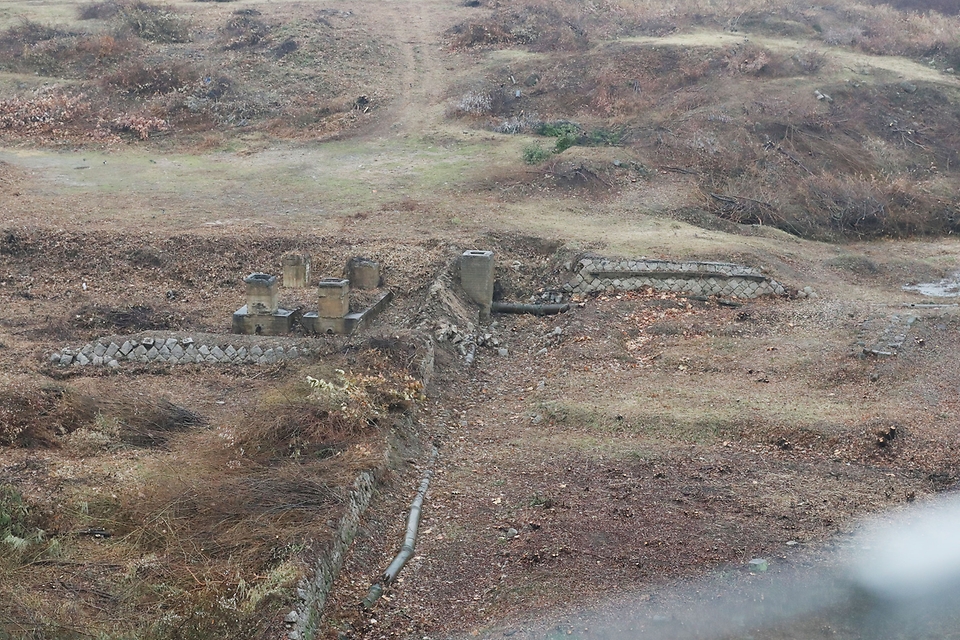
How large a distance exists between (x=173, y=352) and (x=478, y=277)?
497 centimetres

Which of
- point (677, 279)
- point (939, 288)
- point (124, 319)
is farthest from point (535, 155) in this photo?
point (124, 319)

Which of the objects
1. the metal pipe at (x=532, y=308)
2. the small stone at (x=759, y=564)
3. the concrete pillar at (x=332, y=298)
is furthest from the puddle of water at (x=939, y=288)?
the small stone at (x=759, y=564)

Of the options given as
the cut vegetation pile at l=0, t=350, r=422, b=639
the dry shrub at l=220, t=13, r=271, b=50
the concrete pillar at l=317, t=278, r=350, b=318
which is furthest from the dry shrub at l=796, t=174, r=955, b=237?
the dry shrub at l=220, t=13, r=271, b=50

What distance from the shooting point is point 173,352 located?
38.4 feet

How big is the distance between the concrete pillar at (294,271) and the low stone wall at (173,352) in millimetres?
2260

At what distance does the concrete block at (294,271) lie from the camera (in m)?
13.7

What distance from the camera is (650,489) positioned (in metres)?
8.02

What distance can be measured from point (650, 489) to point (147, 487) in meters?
4.44

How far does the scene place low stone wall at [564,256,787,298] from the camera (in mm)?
14688

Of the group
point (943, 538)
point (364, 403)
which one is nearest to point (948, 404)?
point (943, 538)

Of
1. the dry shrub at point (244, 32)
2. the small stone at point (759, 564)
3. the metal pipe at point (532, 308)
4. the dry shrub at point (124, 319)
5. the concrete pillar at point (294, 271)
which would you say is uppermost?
the dry shrub at point (244, 32)

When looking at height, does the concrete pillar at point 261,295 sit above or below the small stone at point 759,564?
below

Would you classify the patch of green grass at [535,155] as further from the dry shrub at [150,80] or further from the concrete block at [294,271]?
the dry shrub at [150,80]

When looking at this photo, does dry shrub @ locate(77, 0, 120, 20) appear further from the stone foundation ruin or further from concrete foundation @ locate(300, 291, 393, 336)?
concrete foundation @ locate(300, 291, 393, 336)
